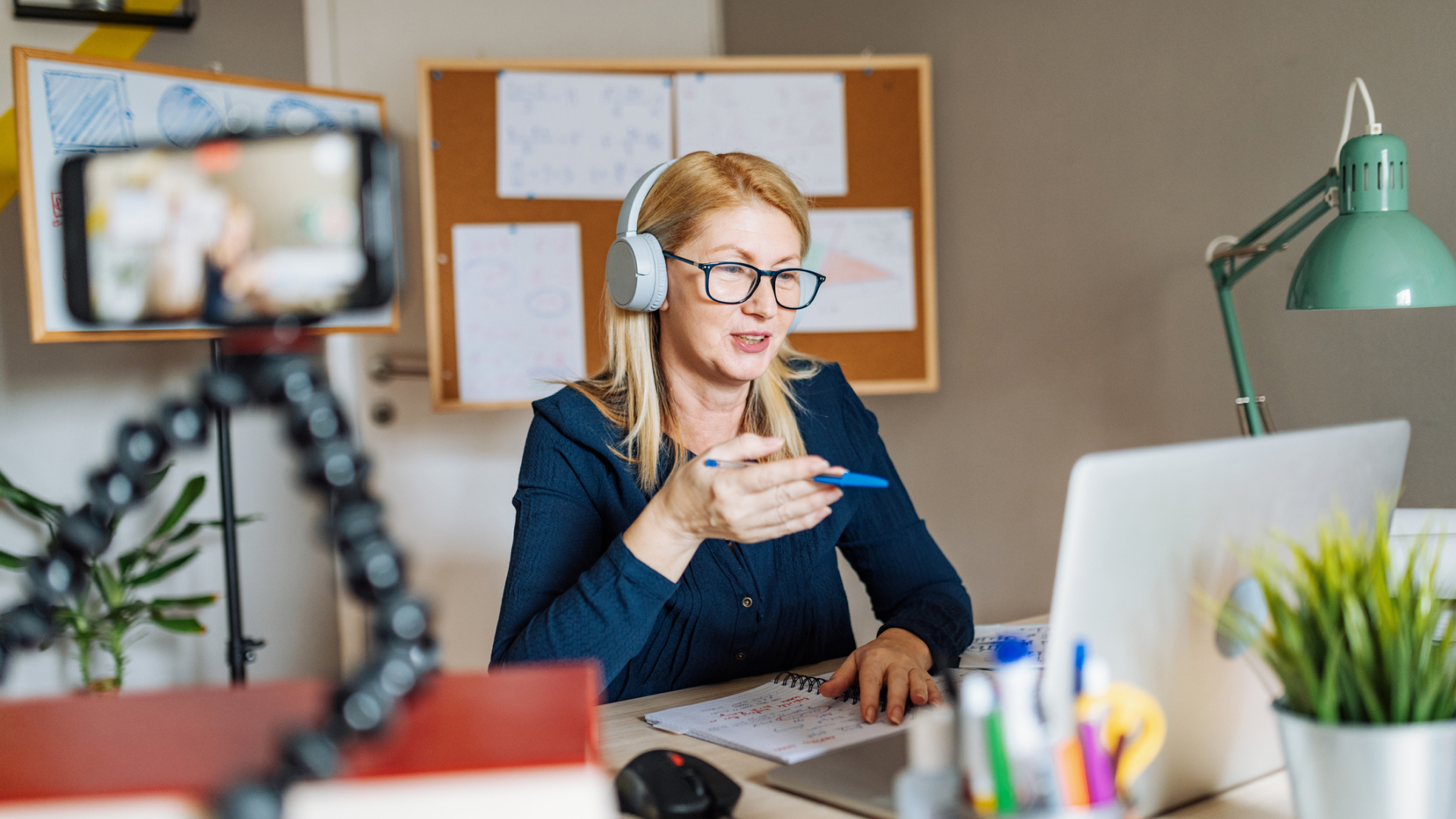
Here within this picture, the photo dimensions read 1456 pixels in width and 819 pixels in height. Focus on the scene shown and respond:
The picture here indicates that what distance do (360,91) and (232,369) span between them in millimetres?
2203

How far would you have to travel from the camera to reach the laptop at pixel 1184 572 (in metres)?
0.60

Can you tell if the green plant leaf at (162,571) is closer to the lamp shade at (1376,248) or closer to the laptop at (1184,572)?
the laptop at (1184,572)

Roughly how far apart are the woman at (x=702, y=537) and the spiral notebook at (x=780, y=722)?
0.04 m

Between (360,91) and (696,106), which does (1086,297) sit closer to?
(696,106)

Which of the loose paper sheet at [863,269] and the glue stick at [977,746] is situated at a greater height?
the loose paper sheet at [863,269]

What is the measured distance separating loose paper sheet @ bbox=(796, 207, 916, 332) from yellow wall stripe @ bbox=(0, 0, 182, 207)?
1486 millimetres

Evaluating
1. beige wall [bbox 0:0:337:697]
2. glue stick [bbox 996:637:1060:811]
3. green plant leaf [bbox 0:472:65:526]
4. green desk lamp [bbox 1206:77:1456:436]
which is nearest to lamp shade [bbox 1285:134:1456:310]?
green desk lamp [bbox 1206:77:1456:436]

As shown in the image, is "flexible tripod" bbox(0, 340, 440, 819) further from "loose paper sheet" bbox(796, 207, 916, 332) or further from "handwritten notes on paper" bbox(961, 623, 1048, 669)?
"loose paper sheet" bbox(796, 207, 916, 332)

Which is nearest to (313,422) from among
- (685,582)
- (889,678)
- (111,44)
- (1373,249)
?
(889,678)

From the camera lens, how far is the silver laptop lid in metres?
0.60

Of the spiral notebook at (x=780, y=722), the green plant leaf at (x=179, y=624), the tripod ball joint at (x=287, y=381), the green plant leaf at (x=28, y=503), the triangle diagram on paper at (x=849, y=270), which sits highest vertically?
the triangle diagram on paper at (x=849, y=270)

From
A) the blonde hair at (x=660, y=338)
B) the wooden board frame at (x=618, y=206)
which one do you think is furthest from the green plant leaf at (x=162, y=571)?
the blonde hair at (x=660, y=338)

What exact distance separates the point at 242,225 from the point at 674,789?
0.47 metres

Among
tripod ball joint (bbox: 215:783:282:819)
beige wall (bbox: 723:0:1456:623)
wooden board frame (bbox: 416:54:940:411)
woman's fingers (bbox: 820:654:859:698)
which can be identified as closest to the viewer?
tripod ball joint (bbox: 215:783:282:819)
